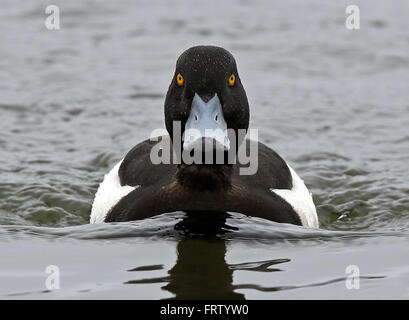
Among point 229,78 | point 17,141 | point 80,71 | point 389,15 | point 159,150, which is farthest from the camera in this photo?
point 389,15

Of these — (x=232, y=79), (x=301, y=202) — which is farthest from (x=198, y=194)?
(x=301, y=202)

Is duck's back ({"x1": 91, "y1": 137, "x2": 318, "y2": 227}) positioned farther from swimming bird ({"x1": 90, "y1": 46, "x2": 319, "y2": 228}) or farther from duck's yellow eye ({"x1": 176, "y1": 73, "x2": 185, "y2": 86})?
duck's yellow eye ({"x1": 176, "y1": 73, "x2": 185, "y2": 86})

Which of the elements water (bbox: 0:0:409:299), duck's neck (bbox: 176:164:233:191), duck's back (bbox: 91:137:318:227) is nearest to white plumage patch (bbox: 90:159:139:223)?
duck's back (bbox: 91:137:318:227)

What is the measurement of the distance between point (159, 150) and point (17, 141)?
3049 mm

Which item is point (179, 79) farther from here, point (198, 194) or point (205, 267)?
point (205, 267)

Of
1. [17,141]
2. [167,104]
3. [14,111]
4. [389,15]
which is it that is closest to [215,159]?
[167,104]

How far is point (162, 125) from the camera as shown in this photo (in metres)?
10.9

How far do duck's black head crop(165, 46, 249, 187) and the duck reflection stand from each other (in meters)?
0.37

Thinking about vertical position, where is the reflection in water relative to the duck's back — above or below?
below

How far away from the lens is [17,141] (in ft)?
33.3

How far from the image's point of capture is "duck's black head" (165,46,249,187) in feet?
19.8

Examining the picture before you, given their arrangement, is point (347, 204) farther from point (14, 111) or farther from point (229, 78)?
point (14, 111)

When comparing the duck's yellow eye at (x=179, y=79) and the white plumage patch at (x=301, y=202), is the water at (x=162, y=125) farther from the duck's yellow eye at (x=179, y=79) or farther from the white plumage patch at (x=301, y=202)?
the duck's yellow eye at (x=179, y=79)

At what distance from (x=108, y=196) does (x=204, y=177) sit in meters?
1.29
